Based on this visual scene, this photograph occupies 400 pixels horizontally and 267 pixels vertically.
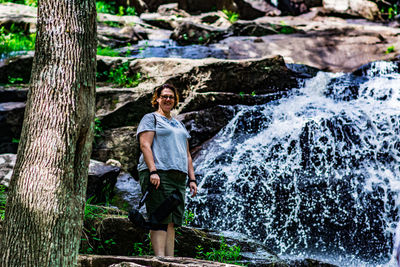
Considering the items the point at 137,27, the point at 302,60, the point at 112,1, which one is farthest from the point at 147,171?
the point at 112,1

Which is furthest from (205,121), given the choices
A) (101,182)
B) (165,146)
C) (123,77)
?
(165,146)

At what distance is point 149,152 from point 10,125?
5.15m

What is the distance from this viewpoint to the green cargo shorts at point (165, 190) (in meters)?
4.04

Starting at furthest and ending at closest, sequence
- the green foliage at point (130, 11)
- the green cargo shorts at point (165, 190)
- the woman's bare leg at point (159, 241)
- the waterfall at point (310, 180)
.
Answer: the green foliage at point (130, 11) → the waterfall at point (310, 180) → the green cargo shorts at point (165, 190) → the woman's bare leg at point (159, 241)

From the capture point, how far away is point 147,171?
410 cm

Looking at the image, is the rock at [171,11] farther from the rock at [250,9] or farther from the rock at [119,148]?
the rock at [119,148]

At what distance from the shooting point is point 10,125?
8.00 meters

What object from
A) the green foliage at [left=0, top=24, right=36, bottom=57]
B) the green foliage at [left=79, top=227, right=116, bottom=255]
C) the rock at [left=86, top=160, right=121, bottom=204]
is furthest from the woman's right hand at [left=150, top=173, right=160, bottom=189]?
the green foliage at [left=0, top=24, right=36, bottom=57]

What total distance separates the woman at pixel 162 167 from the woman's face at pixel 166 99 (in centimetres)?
12

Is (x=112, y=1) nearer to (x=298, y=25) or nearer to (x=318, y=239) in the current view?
(x=298, y=25)

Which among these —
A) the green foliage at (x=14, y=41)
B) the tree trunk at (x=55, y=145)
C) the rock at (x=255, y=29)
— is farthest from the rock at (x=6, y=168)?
the rock at (x=255, y=29)

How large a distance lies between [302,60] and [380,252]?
7.61 meters

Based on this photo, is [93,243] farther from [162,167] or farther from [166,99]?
[166,99]

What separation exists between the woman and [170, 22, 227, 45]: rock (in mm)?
10067
